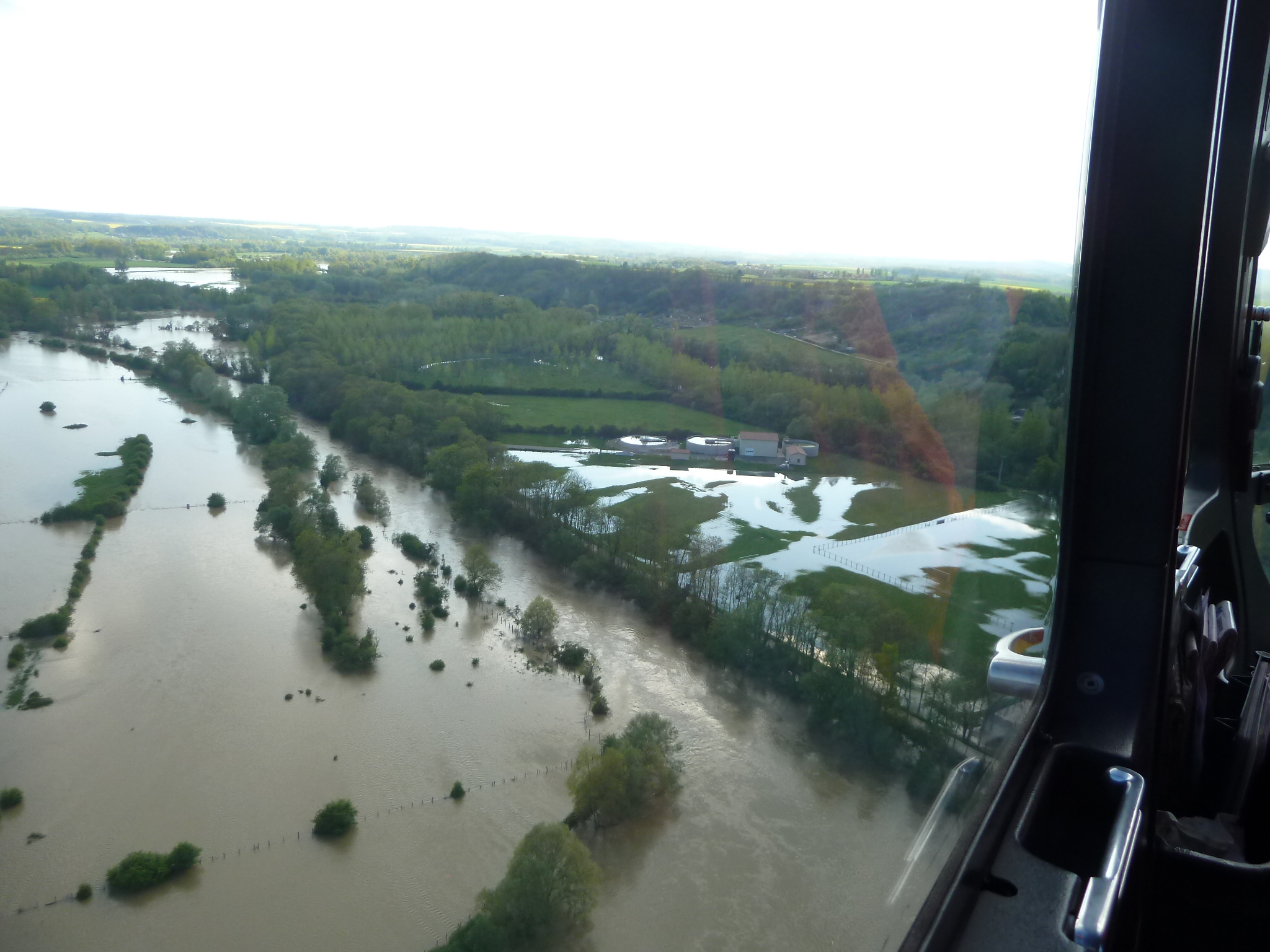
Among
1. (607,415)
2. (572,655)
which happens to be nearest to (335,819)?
(572,655)

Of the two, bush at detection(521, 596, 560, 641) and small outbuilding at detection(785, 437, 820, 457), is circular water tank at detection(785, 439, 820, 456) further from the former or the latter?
bush at detection(521, 596, 560, 641)

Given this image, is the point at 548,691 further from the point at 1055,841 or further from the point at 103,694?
the point at 1055,841

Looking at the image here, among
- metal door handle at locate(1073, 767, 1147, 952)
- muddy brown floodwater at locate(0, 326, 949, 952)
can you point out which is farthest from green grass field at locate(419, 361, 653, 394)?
metal door handle at locate(1073, 767, 1147, 952)

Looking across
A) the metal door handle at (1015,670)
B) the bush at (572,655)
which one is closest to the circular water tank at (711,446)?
the bush at (572,655)

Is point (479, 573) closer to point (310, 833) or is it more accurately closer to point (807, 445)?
point (310, 833)

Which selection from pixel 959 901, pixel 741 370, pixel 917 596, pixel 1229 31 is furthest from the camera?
pixel 741 370

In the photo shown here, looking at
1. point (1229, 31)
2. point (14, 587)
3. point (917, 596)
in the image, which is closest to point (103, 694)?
point (14, 587)
